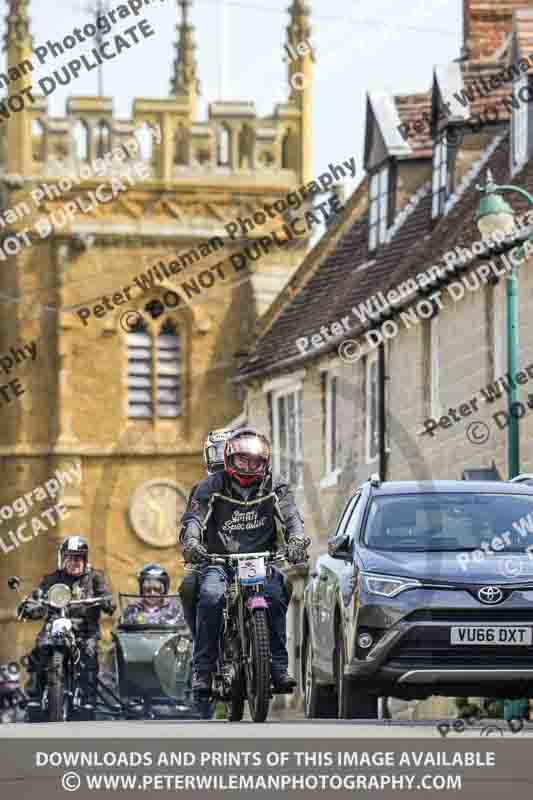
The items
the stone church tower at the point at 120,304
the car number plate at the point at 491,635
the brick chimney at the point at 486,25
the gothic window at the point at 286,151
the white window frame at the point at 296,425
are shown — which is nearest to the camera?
the car number plate at the point at 491,635

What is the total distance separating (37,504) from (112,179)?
27.2 ft

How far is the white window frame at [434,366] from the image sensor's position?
118 ft

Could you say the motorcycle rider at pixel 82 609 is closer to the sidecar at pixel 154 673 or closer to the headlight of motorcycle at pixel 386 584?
the sidecar at pixel 154 673

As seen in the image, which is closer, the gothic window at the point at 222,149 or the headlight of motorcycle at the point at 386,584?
the headlight of motorcycle at the point at 386,584

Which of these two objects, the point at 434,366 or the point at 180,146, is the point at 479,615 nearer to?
the point at 434,366

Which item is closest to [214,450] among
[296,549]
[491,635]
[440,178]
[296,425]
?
[296,549]

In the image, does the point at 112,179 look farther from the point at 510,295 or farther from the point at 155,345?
the point at 510,295

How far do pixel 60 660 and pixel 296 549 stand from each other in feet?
20.4

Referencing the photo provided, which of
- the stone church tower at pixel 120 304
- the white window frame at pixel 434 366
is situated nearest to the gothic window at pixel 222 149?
the stone church tower at pixel 120 304

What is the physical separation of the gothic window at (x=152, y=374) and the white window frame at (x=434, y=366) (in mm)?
31585

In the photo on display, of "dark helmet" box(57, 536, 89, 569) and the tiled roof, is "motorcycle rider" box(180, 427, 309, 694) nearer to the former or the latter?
"dark helmet" box(57, 536, 89, 569)

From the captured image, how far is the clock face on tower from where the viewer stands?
67250mm

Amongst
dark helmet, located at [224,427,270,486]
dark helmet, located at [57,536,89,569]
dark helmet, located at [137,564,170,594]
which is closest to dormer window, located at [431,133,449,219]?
dark helmet, located at [137,564,170,594]
